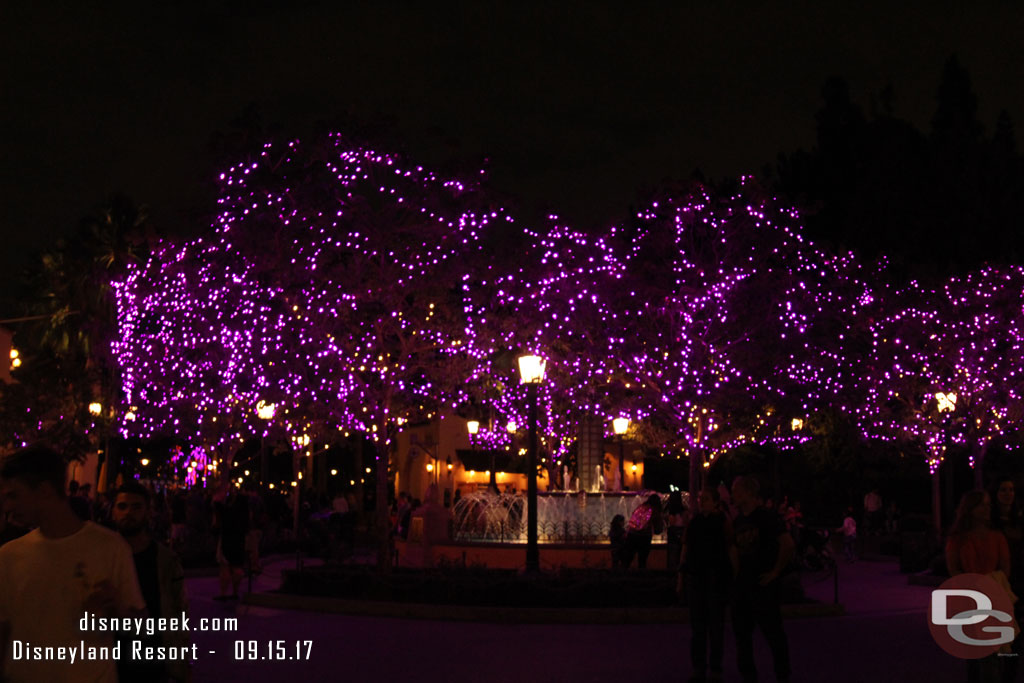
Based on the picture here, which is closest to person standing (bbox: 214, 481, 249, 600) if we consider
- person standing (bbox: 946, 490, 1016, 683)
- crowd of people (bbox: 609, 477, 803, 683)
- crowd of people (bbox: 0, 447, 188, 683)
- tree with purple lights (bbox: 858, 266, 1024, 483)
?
crowd of people (bbox: 609, 477, 803, 683)

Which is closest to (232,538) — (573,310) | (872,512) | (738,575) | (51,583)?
(738,575)

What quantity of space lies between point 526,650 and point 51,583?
33.2 feet

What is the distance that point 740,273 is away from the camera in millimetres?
32875

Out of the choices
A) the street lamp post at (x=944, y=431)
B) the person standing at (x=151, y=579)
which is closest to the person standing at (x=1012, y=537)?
the person standing at (x=151, y=579)

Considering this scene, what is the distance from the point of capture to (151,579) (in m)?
6.55

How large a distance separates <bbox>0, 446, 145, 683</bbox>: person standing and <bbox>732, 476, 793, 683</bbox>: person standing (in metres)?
6.68

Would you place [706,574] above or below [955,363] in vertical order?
below

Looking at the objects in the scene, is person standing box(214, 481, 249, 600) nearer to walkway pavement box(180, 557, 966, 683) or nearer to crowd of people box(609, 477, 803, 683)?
walkway pavement box(180, 557, 966, 683)

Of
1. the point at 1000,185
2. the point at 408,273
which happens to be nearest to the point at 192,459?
the point at 408,273

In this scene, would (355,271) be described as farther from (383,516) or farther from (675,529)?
(675,529)

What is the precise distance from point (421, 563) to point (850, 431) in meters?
24.7

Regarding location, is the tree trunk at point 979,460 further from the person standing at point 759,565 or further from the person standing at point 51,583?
the person standing at point 51,583

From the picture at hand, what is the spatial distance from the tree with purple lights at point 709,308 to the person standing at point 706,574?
743 inches

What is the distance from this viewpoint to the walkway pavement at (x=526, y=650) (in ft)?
40.1
